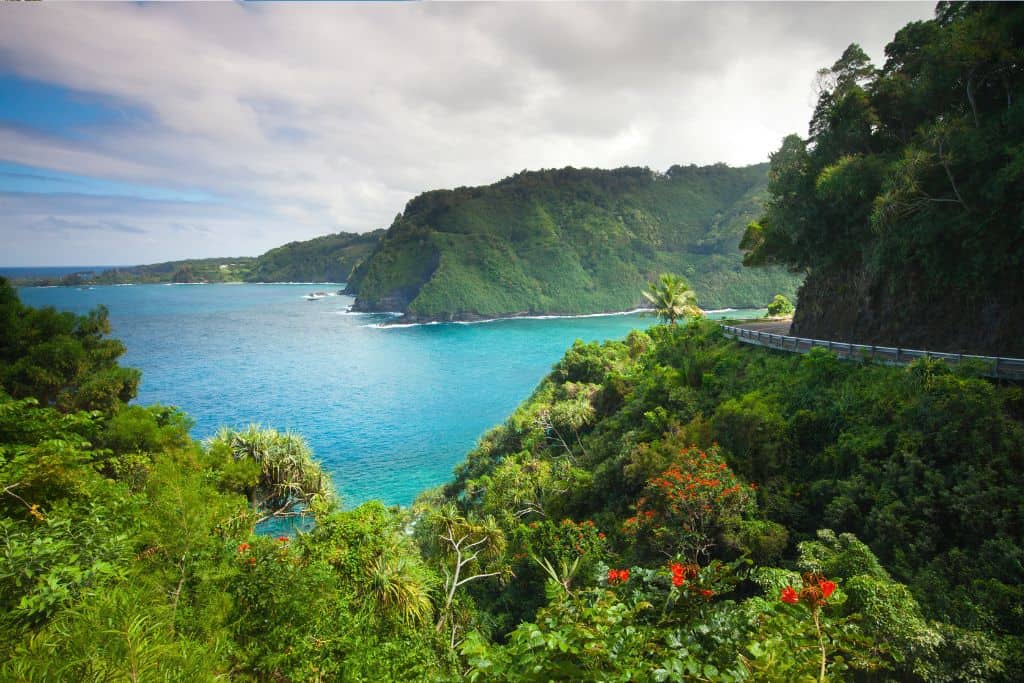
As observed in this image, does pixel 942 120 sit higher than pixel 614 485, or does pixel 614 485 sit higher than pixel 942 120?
pixel 942 120

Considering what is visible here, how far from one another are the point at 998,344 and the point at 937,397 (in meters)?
4.79

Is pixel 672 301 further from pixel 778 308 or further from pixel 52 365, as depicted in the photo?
pixel 52 365

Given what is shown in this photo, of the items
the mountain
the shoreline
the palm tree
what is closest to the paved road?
the palm tree

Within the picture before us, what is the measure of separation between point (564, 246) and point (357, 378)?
11720cm

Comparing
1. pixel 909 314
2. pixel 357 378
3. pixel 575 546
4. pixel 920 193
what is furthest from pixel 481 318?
pixel 575 546

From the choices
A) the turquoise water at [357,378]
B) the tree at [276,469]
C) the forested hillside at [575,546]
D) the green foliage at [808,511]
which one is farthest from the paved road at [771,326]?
the tree at [276,469]

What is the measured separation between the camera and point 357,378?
60.1 m

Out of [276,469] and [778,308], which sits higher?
[778,308]

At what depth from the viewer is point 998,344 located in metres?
13.2

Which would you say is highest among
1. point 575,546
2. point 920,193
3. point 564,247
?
point 564,247

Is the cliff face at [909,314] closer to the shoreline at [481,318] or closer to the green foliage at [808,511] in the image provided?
the green foliage at [808,511]

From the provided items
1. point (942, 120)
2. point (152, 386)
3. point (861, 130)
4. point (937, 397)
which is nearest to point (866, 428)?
point (937, 397)

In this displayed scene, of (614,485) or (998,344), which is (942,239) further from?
(614,485)

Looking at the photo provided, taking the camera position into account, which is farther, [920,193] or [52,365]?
[52,365]
